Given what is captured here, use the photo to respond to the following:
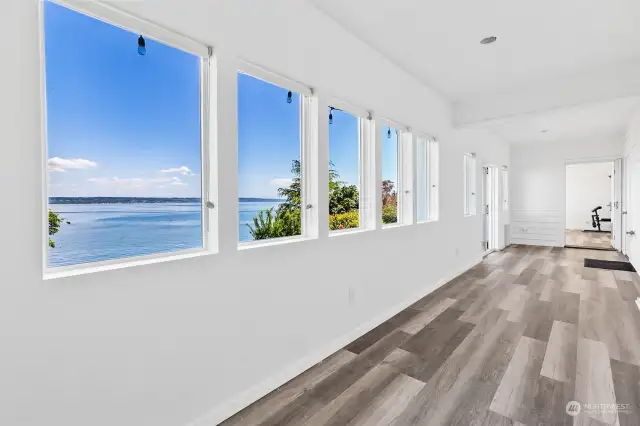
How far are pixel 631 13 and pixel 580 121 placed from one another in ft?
13.3

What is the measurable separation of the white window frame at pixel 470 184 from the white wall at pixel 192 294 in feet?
9.87

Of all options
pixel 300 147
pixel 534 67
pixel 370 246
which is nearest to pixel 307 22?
pixel 300 147

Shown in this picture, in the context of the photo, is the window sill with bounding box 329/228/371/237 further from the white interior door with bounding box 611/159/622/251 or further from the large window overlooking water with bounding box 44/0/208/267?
the white interior door with bounding box 611/159/622/251

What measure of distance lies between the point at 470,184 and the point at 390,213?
9.95 ft

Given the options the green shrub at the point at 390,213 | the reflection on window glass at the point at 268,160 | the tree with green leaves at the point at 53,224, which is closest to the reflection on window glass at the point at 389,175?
the green shrub at the point at 390,213

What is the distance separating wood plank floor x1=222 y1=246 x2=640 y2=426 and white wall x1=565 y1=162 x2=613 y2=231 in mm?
9504

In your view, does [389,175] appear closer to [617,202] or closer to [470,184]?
[470,184]

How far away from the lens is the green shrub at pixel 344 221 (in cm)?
289

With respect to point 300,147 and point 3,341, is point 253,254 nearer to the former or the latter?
point 300,147

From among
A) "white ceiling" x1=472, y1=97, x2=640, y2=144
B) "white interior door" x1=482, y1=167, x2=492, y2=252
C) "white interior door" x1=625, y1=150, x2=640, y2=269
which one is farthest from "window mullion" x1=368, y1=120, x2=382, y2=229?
"white interior door" x1=625, y1=150, x2=640, y2=269

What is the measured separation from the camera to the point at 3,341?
3.90 ft

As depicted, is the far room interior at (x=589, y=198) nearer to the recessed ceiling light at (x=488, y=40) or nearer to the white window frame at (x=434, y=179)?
the white window frame at (x=434, y=179)

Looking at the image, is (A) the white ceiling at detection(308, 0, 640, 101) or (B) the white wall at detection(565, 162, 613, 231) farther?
(B) the white wall at detection(565, 162, 613, 231)

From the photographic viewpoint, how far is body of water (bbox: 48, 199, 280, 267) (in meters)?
1.43
